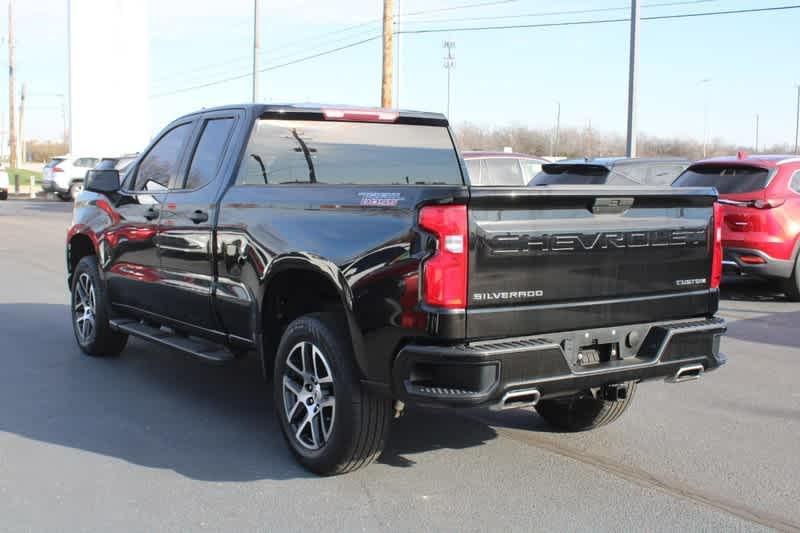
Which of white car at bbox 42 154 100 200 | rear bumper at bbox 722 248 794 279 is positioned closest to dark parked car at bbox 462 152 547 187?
rear bumper at bbox 722 248 794 279

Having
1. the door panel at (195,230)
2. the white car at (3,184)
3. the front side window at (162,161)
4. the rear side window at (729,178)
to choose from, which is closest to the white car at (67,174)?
the white car at (3,184)

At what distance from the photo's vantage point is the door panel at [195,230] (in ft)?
19.8

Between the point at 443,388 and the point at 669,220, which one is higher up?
the point at 669,220

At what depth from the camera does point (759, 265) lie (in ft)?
37.0

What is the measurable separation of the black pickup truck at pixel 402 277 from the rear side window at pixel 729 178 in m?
6.13

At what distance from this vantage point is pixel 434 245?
423cm

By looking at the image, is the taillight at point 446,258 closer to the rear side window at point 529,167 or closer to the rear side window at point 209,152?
the rear side window at point 209,152

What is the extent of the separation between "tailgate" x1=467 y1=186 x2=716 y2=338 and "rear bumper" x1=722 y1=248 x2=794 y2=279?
6.55 meters

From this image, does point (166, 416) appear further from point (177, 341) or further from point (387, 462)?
point (387, 462)

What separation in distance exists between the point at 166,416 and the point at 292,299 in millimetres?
1357

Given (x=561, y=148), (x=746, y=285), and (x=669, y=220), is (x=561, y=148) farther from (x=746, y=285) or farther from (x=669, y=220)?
(x=669, y=220)

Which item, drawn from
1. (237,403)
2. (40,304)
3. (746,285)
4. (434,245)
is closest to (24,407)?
(237,403)

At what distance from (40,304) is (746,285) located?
30.7 ft

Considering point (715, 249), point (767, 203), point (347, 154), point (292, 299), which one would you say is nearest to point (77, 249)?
point (347, 154)
